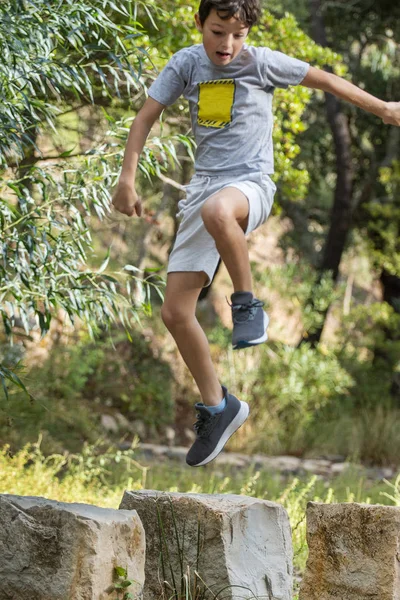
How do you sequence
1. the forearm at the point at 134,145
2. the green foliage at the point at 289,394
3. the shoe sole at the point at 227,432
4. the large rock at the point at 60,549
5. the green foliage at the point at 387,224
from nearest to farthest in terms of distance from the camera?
the large rock at the point at 60,549 → the forearm at the point at 134,145 → the shoe sole at the point at 227,432 → the green foliage at the point at 289,394 → the green foliage at the point at 387,224

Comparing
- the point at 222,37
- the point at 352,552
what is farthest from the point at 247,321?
the point at 222,37

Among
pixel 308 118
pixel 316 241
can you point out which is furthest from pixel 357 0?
pixel 316 241

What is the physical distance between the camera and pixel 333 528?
118 inches

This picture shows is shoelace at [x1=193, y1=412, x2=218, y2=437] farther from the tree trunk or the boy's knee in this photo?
the tree trunk

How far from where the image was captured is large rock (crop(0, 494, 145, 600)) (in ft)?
8.02

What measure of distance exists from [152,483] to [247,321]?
134 inches

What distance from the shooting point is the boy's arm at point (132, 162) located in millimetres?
3061

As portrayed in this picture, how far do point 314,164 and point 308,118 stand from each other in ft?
2.01

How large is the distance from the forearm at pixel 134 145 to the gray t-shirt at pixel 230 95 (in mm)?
114

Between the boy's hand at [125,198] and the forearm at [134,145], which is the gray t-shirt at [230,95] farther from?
the boy's hand at [125,198]

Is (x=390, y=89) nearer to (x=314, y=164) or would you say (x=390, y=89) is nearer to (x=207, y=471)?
(x=314, y=164)

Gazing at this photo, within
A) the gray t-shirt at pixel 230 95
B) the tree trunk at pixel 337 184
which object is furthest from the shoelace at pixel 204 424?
the tree trunk at pixel 337 184

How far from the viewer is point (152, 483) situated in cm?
613

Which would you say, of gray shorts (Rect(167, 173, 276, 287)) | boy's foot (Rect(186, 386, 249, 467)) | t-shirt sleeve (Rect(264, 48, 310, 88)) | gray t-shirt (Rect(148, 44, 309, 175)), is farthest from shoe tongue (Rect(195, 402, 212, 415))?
t-shirt sleeve (Rect(264, 48, 310, 88))
